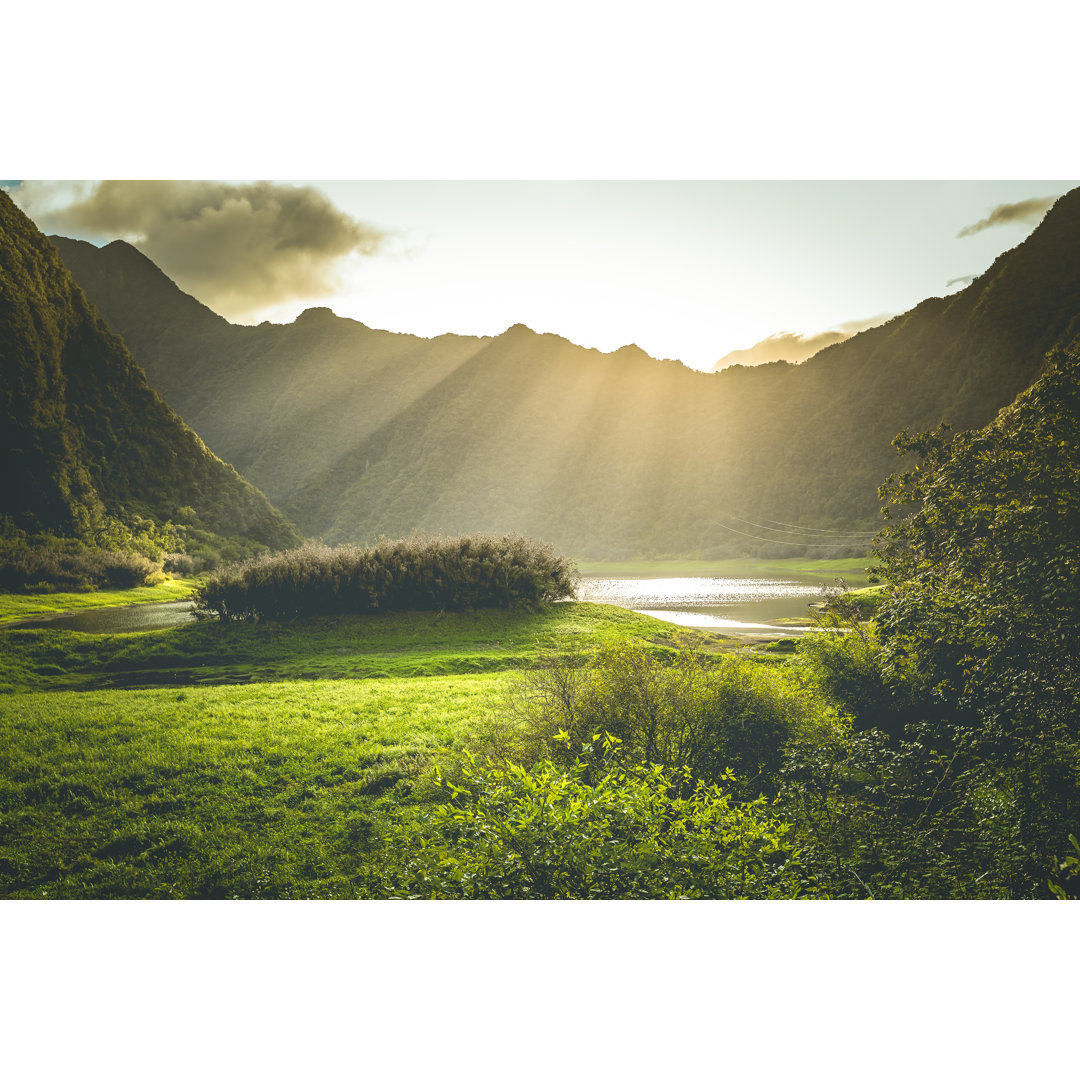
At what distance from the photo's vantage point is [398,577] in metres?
10.4

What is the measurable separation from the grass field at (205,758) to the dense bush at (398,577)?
1.75 meters

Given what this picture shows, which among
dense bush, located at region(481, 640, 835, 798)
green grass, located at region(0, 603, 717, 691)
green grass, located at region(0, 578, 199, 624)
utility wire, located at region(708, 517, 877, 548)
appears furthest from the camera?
utility wire, located at region(708, 517, 877, 548)

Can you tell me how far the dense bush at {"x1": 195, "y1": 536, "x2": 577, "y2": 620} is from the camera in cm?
957

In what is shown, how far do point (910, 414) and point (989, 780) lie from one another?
3.83 meters

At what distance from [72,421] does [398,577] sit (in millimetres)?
5186

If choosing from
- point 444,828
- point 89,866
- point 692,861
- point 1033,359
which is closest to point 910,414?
point 1033,359

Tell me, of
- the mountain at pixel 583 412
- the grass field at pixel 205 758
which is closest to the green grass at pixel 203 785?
the grass field at pixel 205 758

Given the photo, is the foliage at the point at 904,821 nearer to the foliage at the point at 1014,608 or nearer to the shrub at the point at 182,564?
the foliage at the point at 1014,608

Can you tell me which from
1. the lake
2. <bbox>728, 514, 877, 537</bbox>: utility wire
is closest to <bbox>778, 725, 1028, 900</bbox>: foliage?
<bbox>728, 514, 877, 537</bbox>: utility wire

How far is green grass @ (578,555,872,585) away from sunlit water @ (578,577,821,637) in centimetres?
27

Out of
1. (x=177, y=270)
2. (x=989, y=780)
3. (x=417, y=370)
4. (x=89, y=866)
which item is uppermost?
(x=177, y=270)

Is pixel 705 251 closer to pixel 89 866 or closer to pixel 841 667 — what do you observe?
pixel 841 667

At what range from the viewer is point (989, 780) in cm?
419

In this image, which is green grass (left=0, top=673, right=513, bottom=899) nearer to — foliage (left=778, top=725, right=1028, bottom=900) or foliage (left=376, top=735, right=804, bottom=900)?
foliage (left=376, top=735, right=804, bottom=900)
